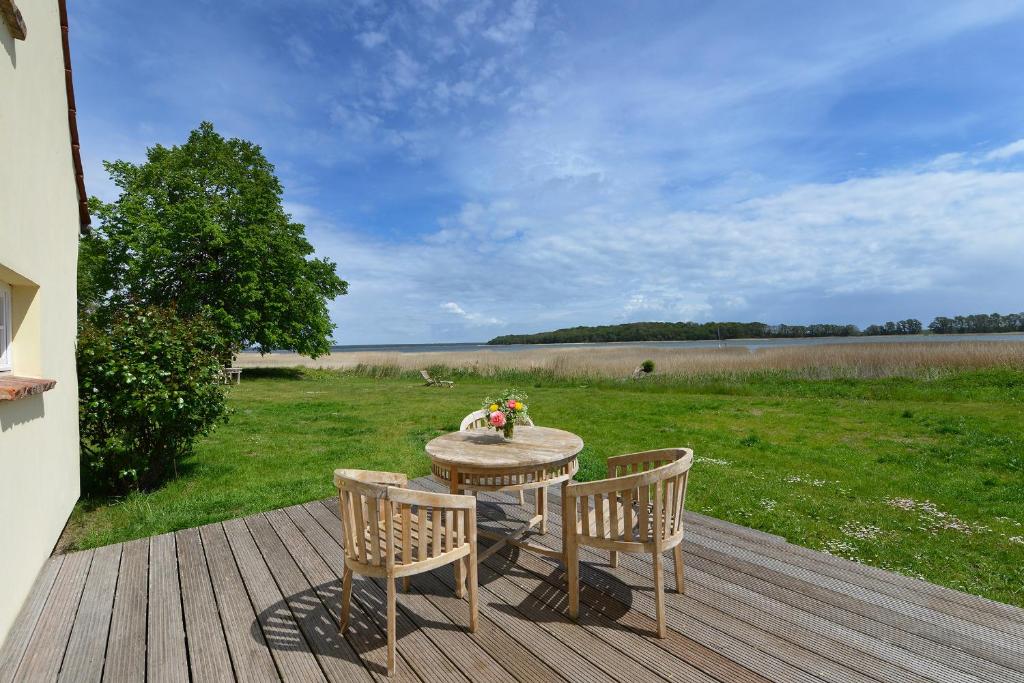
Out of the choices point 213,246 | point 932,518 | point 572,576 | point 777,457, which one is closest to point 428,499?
point 572,576

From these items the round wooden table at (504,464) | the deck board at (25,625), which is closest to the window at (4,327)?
the deck board at (25,625)

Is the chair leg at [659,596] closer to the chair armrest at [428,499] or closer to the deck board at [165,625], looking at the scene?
the chair armrest at [428,499]

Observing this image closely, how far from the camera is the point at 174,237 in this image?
19.5 m

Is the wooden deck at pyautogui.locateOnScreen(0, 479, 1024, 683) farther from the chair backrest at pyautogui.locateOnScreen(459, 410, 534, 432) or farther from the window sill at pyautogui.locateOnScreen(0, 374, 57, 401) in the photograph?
the window sill at pyautogui.locateOnScreen(0, 374, 57, 401)

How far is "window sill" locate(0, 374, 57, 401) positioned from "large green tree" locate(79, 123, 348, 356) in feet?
59.6

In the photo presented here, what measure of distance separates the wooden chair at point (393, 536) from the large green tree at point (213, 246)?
65.0 feet

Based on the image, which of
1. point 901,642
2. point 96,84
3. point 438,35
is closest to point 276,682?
point 901,642

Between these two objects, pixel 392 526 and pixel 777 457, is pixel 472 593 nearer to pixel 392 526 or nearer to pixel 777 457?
pixel 392 526

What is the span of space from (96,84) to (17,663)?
6.94m

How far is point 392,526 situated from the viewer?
2.22 meters

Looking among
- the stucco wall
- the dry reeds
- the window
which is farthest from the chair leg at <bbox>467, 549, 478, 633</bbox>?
the dry reeds

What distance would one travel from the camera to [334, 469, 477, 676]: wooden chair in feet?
7.32

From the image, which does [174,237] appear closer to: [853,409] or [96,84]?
[96,84]

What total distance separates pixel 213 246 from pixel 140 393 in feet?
59.4
